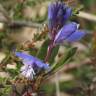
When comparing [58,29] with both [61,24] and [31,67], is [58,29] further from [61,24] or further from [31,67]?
[31,67]

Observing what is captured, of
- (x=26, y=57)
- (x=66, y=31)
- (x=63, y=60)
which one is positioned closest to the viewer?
(x=26, y=57)

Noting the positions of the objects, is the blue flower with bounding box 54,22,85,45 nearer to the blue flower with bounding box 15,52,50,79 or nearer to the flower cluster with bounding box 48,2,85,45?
the flower cluster with bounding box 48,2,85,45

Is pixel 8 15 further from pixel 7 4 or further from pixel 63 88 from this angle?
pixel 63 88

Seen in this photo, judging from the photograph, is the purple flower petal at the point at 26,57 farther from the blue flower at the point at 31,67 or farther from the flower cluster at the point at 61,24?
the flower cluster at the point at 61,24

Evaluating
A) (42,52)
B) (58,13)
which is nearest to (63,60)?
(42,52)

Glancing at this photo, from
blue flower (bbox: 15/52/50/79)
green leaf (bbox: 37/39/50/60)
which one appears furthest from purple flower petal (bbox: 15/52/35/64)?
green leaf (bbox: 37/39/50/60)

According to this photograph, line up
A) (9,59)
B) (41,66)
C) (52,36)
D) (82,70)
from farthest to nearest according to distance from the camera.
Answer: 1. (82,70)
2. (9,59)
3. (52,36)
4. (41,66)

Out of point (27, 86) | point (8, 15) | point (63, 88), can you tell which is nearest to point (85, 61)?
point (63, 88)
